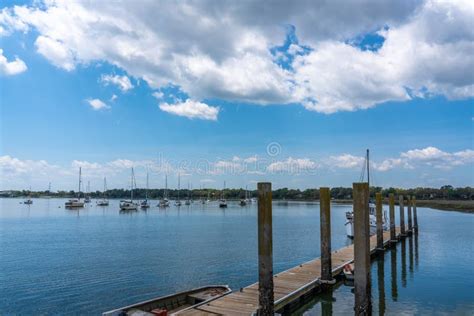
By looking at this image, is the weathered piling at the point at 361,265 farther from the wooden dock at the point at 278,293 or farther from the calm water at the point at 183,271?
the calm water at the point at 183,271

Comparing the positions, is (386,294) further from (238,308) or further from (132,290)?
(132,290)

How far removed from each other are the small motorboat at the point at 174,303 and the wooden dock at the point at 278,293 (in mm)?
629

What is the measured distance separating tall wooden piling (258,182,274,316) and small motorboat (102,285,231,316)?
121 inches

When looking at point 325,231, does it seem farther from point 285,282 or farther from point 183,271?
point 183,271

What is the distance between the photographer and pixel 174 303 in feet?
60.3

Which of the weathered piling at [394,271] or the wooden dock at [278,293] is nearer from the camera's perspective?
the wooden dock at [278,293]

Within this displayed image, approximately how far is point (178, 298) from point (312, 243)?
2905cm

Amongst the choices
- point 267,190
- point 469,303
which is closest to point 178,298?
point 267,190

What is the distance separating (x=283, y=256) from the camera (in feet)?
117

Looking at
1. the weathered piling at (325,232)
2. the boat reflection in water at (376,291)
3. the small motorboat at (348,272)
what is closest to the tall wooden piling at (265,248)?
the boat reflection in water at (376,291)

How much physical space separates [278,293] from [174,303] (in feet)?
16.5

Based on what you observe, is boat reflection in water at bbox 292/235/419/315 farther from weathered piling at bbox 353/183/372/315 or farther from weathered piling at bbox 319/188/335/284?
weathered piling at bbox 353/183/372/315

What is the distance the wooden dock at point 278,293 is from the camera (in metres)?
15.7

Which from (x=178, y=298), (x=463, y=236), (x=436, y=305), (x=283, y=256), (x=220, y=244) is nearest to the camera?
(x=178, y=298)
